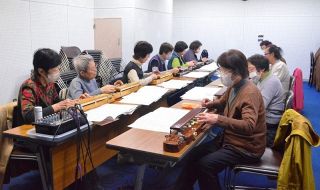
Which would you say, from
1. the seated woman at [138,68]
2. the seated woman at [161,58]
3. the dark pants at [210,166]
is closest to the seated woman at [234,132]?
the dark pants at [210,166]

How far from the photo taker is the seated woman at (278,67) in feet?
12.1

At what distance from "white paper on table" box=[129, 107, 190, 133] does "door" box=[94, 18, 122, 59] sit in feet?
13.1

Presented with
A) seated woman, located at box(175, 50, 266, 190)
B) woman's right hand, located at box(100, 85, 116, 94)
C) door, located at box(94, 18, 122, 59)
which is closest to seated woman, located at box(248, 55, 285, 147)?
seated woman, located at box(175, 50, 266, 190)

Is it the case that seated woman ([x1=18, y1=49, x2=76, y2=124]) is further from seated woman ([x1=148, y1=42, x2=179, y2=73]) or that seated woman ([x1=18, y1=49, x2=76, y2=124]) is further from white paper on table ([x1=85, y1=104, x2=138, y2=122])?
seated woman ([x1=148, y1=42, x2=179, y2=73])

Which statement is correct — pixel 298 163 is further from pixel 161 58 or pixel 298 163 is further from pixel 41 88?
pixel 161 58

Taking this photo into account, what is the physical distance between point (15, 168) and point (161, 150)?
47.7 inches

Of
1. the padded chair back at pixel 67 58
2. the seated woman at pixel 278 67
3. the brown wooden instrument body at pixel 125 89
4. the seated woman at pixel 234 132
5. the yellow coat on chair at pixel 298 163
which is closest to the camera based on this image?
the yellow coat on chair at pixel 298 163

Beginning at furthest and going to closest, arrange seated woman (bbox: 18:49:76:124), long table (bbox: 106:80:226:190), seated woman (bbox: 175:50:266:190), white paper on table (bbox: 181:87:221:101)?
white paper on table (bbox: 181:87:221:101), seated woman (bbox: 18:49:76:124), seated woman (bbox: 175:50:266:190), long table (bbox: 106:80:226:190)

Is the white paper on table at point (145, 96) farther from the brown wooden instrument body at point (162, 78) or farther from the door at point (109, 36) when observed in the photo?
the door at point (109, 36)

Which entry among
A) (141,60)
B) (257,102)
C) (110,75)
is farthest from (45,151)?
(110,75)

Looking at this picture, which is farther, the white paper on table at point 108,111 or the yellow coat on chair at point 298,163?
the white paper on table at point 108,111

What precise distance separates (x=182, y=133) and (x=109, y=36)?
4682 mm

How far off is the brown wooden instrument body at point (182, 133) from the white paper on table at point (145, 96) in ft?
2.05

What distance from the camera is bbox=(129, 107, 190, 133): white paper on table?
5.77 ft
